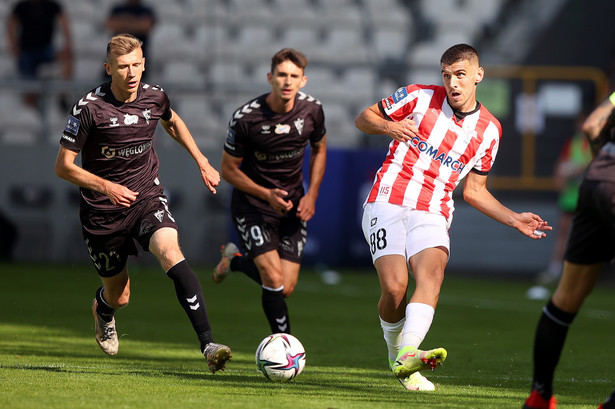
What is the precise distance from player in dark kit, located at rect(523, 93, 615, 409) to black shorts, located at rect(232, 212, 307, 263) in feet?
10.5

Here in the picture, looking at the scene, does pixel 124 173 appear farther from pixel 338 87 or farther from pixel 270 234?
pixel 338 87

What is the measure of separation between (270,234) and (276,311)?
0.68m

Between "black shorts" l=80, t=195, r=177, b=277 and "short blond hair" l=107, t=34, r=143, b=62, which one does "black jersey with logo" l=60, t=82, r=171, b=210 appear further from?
"short blond hair" l=107, t=34, r=143, b=62

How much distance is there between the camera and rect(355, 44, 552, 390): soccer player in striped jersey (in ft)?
20.6

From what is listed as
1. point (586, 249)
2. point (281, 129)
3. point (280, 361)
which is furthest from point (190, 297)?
point (586, 249)

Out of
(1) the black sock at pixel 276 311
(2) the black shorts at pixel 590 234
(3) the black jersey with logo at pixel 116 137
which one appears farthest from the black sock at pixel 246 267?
(2) the black shorts at pixel 590 234

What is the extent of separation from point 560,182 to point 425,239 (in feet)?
33.1

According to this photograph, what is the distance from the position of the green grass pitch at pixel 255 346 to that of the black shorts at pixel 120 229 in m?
0.74

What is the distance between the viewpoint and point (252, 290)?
13367 mm

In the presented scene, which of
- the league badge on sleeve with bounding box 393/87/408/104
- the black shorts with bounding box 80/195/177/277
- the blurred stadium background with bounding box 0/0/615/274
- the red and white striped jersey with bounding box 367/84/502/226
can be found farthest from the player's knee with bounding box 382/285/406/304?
the blurred stadium background with bounding box 0/0/615/274

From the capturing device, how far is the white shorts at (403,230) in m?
6.27

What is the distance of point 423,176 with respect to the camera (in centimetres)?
653

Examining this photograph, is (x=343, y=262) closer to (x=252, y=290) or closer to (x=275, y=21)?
(x=252, y=290)

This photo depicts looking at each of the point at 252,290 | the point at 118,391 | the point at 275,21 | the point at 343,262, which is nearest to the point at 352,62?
the point at 275,21
